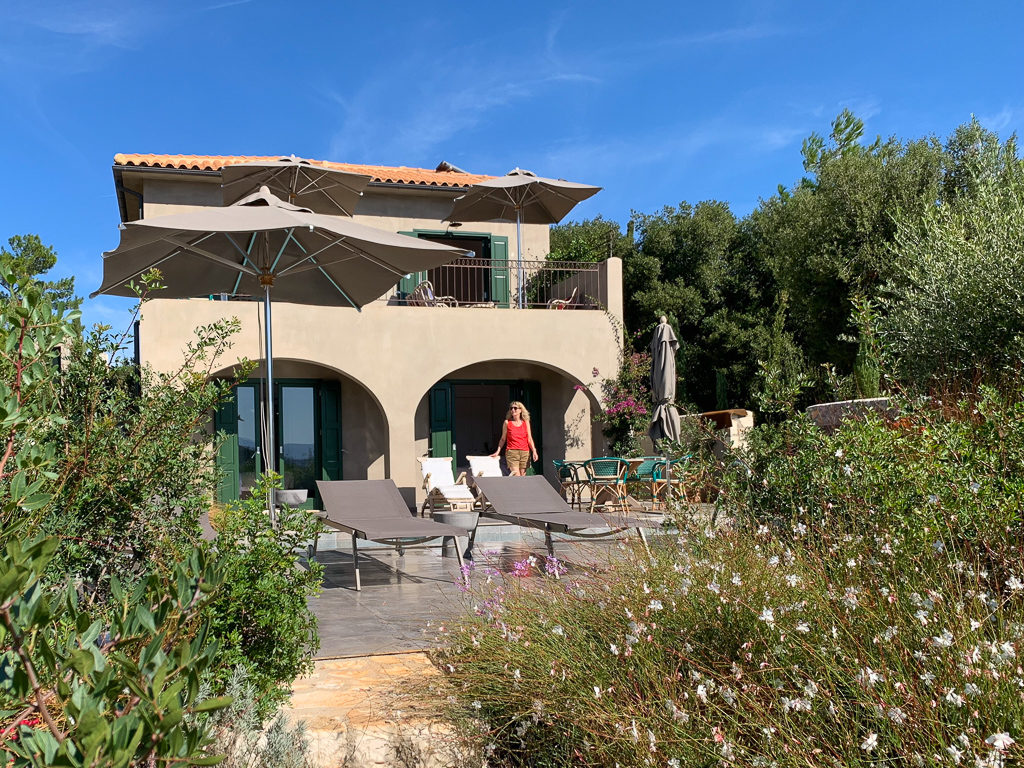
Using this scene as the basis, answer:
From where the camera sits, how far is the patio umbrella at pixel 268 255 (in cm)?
804

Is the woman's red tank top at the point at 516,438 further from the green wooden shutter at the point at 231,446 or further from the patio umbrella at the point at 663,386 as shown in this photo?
the green wooden shutter at the point at 231,446

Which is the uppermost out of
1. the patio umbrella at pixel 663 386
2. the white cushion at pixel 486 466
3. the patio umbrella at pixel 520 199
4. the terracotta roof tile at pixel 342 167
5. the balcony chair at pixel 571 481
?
the terracotta roof tile at pixel 342 167

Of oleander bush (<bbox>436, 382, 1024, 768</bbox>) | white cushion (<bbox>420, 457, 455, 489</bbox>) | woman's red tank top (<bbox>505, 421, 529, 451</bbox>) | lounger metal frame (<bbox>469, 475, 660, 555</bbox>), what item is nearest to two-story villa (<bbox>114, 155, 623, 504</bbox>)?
white cushion (<bbox>420, 457, 455, 489</bbox>)

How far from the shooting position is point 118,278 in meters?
8.63

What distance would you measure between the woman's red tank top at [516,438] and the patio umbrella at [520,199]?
7.60 feet

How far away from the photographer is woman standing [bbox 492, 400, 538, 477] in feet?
43.7

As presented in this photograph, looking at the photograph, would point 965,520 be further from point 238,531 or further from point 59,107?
point 59,107

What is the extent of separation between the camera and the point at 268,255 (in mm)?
9078

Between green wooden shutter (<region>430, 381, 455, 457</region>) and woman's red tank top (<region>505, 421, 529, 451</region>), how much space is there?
6.67 ft

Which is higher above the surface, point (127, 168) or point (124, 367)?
point (127, 168)

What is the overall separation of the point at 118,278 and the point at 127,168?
6.09 metres

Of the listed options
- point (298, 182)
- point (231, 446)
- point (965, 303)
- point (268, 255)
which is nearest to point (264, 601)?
point (268, 255)

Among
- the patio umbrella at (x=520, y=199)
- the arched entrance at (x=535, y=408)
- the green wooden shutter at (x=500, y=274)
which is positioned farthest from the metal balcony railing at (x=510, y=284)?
the arched entrance at (x=535, y=408)

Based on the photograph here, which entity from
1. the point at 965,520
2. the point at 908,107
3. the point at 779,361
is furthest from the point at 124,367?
the point at 779,361
